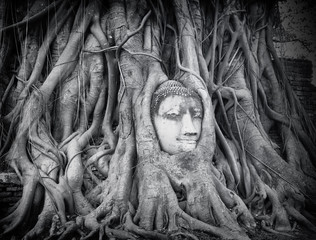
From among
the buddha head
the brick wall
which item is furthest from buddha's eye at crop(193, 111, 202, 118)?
the brick wall

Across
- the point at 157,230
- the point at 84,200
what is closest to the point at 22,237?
the point at 84,200

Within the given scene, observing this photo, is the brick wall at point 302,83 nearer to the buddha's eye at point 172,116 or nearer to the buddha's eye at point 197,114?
the buddha's eye at point 197,114

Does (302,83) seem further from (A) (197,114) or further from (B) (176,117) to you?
(B) (176,117)

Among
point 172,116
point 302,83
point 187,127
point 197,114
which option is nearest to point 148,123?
point 172,116

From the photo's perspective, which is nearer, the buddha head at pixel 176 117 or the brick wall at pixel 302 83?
the buddha head at pixel 176 117

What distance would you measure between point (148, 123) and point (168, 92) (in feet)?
1.26

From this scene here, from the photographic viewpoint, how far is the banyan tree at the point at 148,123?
91.7 inches

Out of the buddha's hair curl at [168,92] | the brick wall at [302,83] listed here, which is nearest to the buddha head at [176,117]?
the buddha's hair curl at [168,92]

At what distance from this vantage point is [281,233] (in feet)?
7.68

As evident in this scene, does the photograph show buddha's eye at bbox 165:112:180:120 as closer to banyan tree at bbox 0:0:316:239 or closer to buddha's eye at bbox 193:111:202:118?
banyan tree at bbox 0:0:316:239

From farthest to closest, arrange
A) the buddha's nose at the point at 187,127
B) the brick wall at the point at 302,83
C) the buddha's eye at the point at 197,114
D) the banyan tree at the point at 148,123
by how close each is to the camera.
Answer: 1. the brick wall at the point at 302,83
2. the buddha's eye at the point at 197,114
3. the buddha's nose at the point at 187,127
4. the banyan tree at the point at 148,123

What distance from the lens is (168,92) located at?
8.91 feet

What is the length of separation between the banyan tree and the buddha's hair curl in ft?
0.04

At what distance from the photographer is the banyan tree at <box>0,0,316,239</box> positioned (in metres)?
2.33
